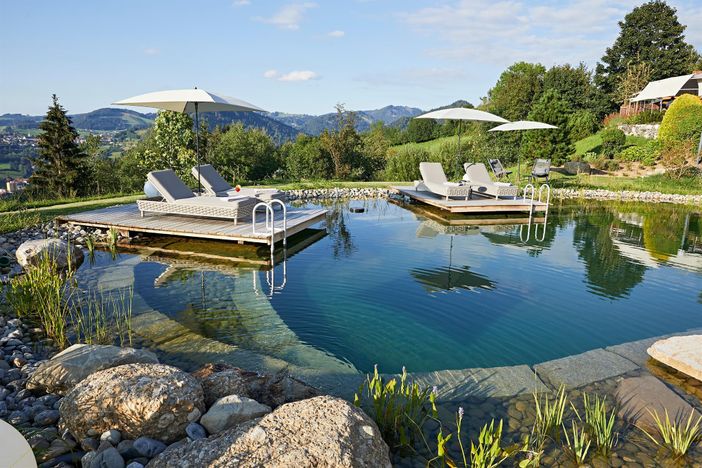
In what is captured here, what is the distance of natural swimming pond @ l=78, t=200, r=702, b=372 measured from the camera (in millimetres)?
4168

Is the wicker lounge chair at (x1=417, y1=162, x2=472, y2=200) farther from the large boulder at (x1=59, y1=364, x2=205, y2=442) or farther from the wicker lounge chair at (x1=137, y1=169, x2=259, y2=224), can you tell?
the large boulder at (x1=59, y1=364, x2=205, y2=442)

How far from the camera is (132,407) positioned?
2.42 m

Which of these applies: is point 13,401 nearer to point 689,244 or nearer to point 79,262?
point 79,262

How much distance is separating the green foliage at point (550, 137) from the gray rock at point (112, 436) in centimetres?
1961

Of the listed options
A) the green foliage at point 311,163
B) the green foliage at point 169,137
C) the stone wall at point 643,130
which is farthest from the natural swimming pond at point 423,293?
the stone wall at point 643,130

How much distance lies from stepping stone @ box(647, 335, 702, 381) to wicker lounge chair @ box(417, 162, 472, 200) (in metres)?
8.06

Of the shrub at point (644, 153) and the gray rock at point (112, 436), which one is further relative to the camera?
the shrub at point (644, 153)

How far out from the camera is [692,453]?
2.68 m

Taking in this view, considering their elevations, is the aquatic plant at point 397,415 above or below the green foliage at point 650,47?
below

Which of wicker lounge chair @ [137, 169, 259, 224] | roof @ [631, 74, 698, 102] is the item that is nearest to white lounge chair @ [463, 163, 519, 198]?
wicker lounge chair @ [137, 169, 259, 224]

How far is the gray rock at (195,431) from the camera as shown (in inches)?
93.9

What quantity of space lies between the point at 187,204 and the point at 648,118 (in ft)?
90.7

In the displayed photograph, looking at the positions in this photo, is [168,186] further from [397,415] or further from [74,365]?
[397,415]

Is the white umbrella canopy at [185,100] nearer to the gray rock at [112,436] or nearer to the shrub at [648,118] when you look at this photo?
the gray rock at [112,436]
